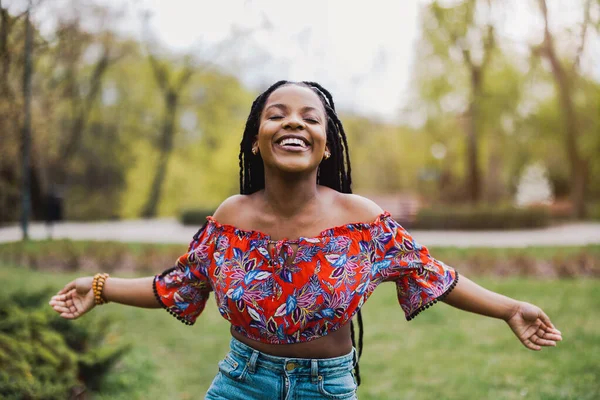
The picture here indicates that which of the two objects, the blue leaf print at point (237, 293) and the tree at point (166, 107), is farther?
the tree at point (166, 107)

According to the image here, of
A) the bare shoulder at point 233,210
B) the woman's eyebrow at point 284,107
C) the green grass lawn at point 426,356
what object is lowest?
the green grass lawn at point 426,356

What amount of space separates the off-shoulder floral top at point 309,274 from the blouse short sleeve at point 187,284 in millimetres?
10

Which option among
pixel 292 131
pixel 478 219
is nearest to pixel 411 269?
pixel 292 131

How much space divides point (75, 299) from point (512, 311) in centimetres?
164

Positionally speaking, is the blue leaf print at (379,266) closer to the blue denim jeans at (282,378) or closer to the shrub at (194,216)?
the blue denim jeans at (282,378)

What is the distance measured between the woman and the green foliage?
1618 millimetres

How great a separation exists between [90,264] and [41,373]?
7.10 metres

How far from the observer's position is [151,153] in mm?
28578

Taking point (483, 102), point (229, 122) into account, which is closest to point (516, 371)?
point (483, 102)

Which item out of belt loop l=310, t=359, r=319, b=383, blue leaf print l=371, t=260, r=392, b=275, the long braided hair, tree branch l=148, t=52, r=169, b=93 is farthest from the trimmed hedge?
belt loop l=310, t=359, r=319, b=383

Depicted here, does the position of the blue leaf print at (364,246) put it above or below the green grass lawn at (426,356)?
above

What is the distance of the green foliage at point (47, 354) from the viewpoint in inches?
125

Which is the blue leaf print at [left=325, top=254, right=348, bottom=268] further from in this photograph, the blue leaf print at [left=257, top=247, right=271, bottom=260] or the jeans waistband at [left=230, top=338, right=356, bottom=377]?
the jeans waistband at [left=230, top=338, right=356, bottom=377]

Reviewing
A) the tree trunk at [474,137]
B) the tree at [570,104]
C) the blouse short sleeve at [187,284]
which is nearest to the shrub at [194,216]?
the tree trunk at [474,137]
